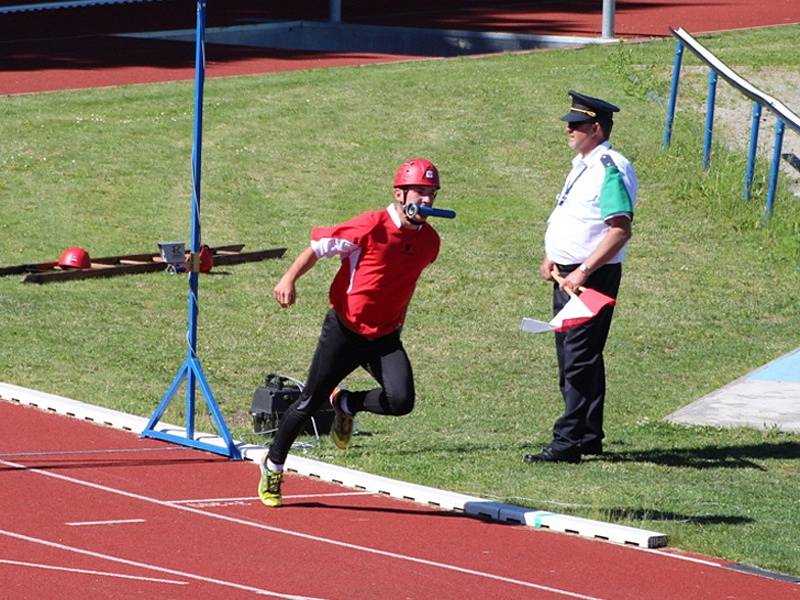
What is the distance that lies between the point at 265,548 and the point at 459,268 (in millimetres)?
8818

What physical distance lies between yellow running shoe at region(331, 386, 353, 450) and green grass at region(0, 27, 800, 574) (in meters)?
0.41

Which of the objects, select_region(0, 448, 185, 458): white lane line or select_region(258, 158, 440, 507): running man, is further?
select_region(0, 448, 185, 458): white lane line

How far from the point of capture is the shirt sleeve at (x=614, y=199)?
9812mm

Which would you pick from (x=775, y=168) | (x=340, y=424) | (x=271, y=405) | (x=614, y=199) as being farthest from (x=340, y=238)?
(x=775, y=168)

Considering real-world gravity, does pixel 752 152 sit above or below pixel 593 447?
above

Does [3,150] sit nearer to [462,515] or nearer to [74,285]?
[74,285]

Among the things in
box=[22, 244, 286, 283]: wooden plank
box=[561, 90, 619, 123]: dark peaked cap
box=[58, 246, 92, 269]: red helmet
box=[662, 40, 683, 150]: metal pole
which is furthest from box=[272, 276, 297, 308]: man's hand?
box=[662, 40, 683, 150]: metal pole

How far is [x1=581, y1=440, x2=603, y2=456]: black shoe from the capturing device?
417 inches

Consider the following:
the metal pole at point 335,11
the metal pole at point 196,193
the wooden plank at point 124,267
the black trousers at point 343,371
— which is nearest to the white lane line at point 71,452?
the metal pole at point 196,193

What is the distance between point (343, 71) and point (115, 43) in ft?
16.9

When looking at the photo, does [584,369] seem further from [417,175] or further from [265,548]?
[265,548]

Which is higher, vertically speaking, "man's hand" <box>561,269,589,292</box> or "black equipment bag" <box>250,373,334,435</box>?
"man's hand" <box>561,269,589,292</box>

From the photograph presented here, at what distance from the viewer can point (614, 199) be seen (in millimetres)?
9820

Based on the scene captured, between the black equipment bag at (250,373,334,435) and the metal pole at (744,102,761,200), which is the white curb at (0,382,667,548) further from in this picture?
the metal pole at (744,102,761,200)
